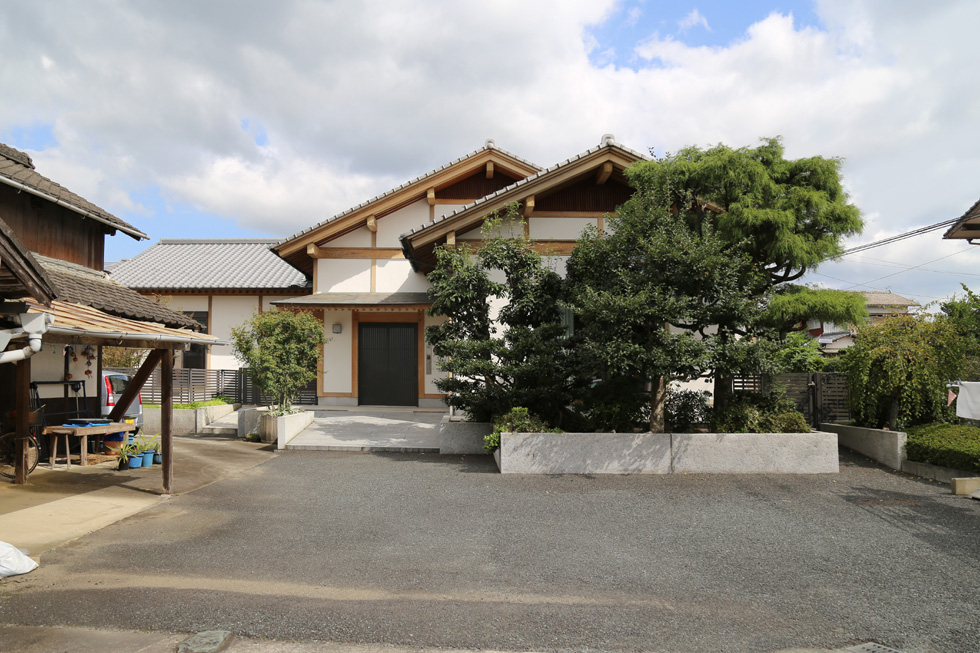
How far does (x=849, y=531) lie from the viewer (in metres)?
6.18

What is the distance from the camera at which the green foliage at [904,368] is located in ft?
31.1

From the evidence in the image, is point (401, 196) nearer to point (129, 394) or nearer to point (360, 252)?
point (360, 252)

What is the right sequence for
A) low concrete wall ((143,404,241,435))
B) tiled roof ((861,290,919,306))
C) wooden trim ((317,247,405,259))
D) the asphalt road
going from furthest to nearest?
tiled roof ((861,290,919,306)) → wooden trim ((317,247,405,259)) → low concrete wall ((143,404,241,435)) → the asphalt road

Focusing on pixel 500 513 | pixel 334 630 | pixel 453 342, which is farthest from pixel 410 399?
pixel 334 630

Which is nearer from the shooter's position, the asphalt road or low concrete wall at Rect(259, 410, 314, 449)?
the asphalt road

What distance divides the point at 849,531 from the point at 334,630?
17.4ft

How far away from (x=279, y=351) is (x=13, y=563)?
7.32m

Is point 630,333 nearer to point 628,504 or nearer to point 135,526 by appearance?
point 628,504

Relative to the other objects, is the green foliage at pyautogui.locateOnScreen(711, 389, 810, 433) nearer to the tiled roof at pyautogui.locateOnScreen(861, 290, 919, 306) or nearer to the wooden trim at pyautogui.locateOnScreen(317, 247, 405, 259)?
the wooden trim at pyautogui.locateOnScreen(317, 247, 405, 259)

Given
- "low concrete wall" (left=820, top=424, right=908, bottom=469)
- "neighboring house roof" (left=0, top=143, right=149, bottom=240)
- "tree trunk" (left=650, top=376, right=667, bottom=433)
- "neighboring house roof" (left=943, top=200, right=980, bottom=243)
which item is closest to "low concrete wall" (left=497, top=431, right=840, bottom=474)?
"tree trunk" (left=650, top=376, right=667, bottom=433)

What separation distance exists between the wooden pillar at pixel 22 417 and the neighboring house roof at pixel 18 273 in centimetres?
369

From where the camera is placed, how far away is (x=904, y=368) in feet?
31.3

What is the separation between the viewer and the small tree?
11.9 m

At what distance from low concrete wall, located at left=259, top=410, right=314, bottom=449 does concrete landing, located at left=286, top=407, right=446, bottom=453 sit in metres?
0.13
